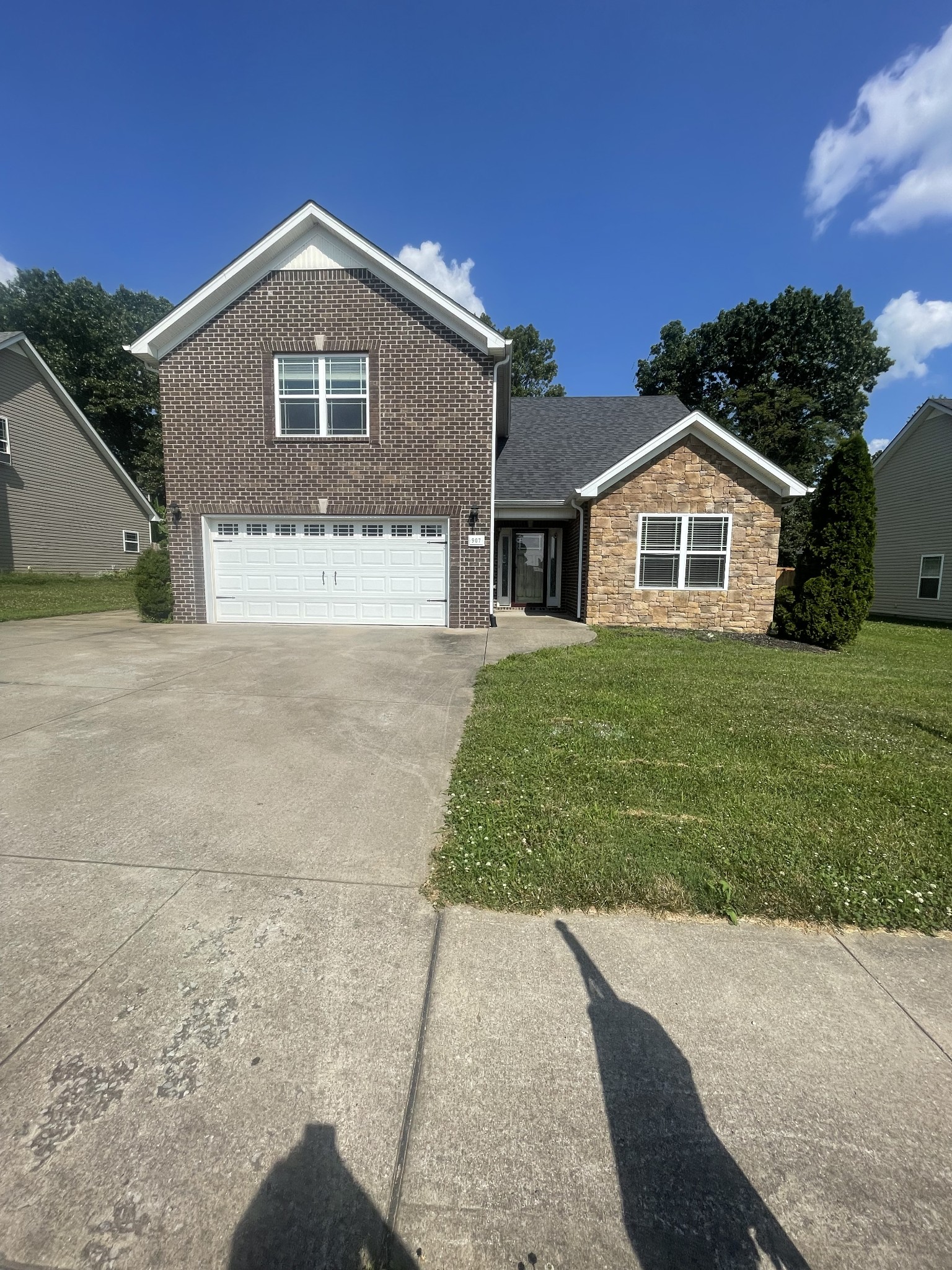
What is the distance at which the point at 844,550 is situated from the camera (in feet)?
35.1

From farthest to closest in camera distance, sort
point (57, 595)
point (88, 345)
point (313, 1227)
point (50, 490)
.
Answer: point (88, 345)
point (50, 490)
point (57, 595)
point (313, 1227)

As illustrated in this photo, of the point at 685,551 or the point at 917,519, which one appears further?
the point at 917,519

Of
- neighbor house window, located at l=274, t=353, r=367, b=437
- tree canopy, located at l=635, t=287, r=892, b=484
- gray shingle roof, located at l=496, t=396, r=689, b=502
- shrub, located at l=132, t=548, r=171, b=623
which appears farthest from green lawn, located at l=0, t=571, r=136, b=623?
tree canopy, located at l=635, t=287, r=892, b=484

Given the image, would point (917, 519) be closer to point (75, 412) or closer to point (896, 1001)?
point (896, 1001)

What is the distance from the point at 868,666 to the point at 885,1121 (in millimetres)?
8832

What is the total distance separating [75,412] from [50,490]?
11.0ft

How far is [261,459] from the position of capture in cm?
1146

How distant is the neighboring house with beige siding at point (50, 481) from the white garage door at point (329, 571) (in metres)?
12.3

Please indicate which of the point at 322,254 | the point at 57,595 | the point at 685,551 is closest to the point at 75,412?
the point at 57,595

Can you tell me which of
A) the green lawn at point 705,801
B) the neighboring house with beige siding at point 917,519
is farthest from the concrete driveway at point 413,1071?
the neighboring house with beige siding at point 917,519

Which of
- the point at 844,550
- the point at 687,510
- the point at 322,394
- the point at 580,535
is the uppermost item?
the point at 322,394

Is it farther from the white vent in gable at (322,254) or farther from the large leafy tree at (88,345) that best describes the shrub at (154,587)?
the large leafy tree at (88,345)

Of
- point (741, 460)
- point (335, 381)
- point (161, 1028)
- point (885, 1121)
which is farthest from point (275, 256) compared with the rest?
point (885, 1121)

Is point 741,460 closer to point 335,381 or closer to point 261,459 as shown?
point 335,381
